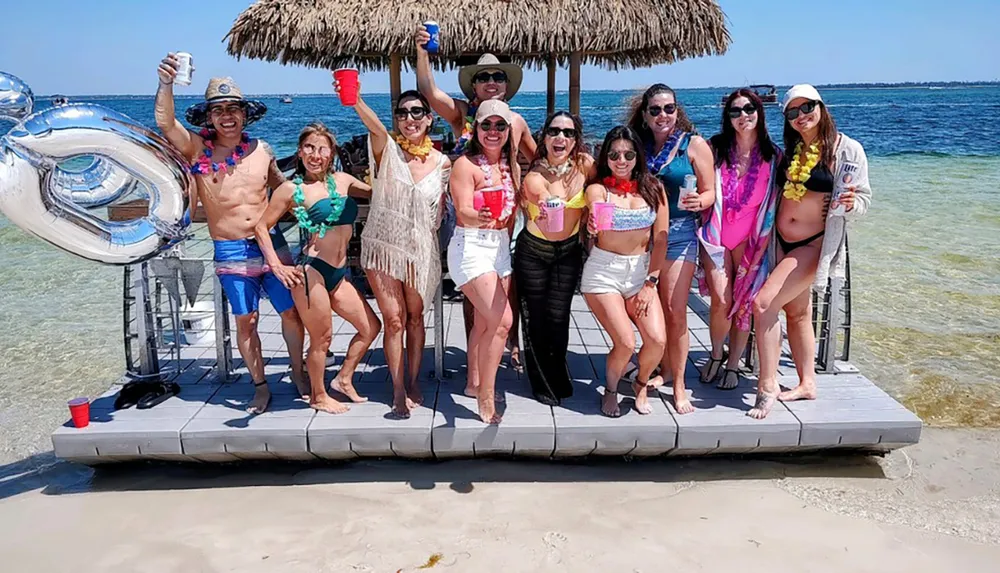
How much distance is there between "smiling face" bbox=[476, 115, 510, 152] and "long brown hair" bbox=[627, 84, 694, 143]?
76cm

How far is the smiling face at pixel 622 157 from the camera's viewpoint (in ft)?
A: 11.8

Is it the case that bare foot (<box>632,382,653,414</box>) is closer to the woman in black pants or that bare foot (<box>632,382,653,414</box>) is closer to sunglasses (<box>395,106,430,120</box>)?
the woman in black pants

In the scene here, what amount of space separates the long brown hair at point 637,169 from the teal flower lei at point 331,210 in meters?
1.37

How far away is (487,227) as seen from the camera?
3705 mm

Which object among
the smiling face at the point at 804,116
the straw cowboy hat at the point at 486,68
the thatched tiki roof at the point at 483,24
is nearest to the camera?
the smiling face at the point at 804,116

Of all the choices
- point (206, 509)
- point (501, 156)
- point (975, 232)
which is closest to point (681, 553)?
point (501, 156)

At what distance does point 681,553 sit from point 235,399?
2.69m

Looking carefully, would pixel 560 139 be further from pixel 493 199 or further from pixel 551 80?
pixel 551 80

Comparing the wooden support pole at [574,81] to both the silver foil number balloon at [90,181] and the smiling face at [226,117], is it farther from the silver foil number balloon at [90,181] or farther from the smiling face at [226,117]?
the silver foil number balloon at [90,181]

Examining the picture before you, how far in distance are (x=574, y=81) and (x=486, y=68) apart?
4023mm

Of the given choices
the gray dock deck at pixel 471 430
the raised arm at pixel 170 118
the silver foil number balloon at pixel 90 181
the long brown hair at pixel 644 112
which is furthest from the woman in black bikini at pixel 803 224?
the silver foil number balloon at pixel 90 181

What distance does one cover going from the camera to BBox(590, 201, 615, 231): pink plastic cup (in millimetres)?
3635

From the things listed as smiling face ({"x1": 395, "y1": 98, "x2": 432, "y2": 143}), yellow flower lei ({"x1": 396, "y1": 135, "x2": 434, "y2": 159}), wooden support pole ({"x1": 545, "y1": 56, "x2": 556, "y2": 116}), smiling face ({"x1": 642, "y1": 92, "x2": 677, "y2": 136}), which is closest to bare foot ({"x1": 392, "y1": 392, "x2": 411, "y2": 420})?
yellow flower lei ({"x1": 396, "y1": 135, "x2": 434, "y2": 159})

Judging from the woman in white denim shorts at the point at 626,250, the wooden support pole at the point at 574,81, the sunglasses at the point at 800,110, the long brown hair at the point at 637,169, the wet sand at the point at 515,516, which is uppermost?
the wooden support pole at the point at 574,81
